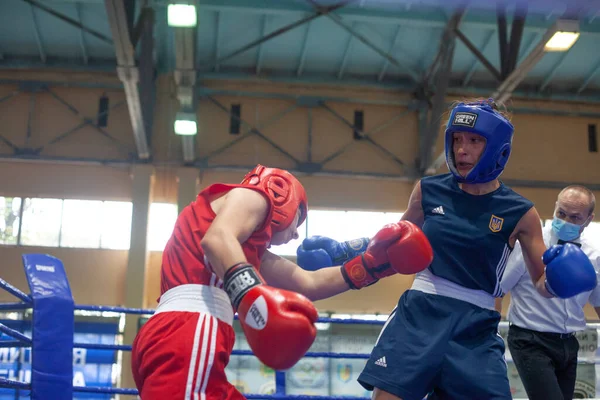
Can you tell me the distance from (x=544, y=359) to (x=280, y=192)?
168 cm

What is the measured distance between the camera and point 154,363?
1646 mm

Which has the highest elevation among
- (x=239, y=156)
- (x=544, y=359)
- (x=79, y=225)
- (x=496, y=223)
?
(x=239, y=156)

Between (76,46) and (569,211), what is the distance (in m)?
9.24

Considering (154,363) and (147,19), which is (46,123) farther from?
(154,363)

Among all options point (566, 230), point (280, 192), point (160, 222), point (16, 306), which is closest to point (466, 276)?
point (280, 192)

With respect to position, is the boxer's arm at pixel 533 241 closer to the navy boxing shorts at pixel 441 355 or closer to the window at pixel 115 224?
the navy boxing shorts at pixel 441 355

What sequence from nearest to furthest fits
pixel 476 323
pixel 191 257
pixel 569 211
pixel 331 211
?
pixel 191 257 < pixel 476 323 < pixel 569 211 < pixel 331 211

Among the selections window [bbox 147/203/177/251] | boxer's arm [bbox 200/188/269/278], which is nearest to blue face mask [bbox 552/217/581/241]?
boxer's arm [bbox 200/188/269/278]

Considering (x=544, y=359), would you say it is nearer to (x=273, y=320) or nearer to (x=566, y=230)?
(x=566, y=230)

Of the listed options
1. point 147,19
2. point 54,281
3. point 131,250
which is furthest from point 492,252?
point 131,250

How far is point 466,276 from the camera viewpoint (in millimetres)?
2254

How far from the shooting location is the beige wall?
10.6 m

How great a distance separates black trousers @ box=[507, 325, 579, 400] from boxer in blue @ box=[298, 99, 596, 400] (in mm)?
676

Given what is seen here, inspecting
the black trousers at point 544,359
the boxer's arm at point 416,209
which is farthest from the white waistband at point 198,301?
the black trousers at point 544,359
